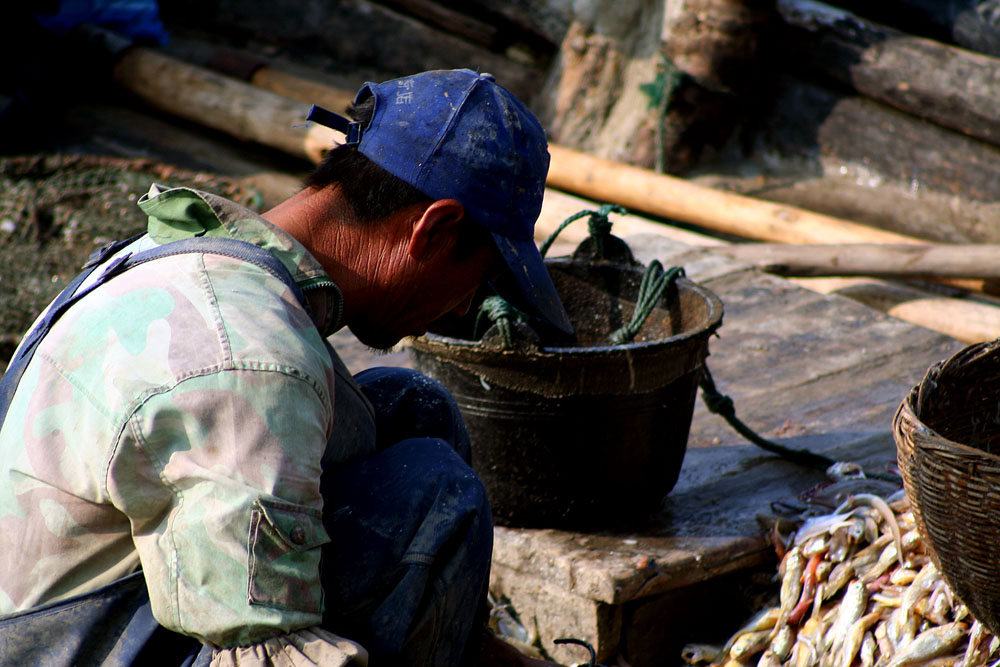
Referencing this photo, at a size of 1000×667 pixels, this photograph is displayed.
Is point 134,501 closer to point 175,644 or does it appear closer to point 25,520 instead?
point 25,520

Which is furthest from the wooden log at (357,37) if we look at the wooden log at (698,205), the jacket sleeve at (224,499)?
the jacket sleeve at (224,499)

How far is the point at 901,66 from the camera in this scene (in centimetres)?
572

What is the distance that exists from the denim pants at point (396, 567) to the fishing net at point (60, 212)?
356 cm

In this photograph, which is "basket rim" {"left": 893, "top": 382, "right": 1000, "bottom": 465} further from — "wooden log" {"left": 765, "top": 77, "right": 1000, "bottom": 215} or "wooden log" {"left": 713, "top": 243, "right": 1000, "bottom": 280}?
"wooden log" {"left": 765, "top": 77, "right": 1000, "bottom": 215}

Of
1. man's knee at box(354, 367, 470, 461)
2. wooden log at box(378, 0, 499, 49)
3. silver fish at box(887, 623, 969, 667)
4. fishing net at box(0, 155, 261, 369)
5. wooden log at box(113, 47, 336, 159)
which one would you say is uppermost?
man's knee at box(354, 367, 470, 461)

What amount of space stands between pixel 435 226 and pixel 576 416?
84 centimetres

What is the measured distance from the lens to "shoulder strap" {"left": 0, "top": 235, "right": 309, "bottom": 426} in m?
1.57

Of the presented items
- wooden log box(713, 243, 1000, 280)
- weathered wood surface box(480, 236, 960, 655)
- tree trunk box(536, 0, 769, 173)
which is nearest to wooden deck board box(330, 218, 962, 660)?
weathered wood surface box(480, 236, 960, 655)

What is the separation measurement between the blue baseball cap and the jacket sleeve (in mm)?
543

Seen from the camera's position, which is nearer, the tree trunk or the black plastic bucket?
the black plastic bucket

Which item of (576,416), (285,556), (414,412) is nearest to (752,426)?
(576,416)

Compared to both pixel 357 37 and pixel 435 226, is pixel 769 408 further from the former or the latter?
pixel 357 37

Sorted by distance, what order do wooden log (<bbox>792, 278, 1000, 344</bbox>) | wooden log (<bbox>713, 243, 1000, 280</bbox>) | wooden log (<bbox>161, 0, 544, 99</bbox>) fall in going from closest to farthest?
1. wooden log (<bbox>792, 278, 1000, 344</bbox>)
2. wooden log (<bbox>713, 243, 1000, 280</bbox>)
3. wooden log (<bbox>161, 0, 544, 99</bbox>)

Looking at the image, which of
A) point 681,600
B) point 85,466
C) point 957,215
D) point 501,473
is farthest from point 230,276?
point 957,215
